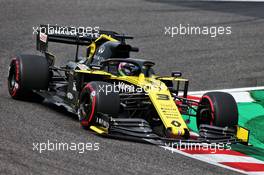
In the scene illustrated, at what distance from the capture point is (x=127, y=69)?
40.4 ft

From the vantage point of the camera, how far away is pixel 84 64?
13.1 meters

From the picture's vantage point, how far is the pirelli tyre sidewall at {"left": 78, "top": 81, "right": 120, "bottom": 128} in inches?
440

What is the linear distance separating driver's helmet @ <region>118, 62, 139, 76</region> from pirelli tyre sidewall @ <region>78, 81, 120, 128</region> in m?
0.81

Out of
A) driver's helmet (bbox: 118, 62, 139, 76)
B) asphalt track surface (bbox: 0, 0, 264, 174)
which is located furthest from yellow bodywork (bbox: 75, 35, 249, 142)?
asphalt track surface (bbox: 0, 0, 264, 174)

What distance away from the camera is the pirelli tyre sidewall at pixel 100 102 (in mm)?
11172

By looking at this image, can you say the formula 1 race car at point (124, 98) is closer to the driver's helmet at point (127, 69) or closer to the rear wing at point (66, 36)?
the driver's helmet at point (127, 69)

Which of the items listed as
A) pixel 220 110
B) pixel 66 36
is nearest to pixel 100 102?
pixel 220 110

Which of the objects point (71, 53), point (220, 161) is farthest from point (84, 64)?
point (71, 53)

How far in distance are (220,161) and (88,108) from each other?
2.15 metres

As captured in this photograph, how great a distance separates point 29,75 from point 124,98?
7.14ft

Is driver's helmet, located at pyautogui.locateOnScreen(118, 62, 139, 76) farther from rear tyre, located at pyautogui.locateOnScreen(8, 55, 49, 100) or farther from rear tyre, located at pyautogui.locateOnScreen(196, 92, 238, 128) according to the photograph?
rear tyre, located at pyautogui.locateOnScreen(8, 55, 49, 100)

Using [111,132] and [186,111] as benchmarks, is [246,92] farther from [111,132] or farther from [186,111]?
[111,132]

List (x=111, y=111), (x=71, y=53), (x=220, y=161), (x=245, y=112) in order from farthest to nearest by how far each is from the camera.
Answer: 1. (x=71, y=53)
2. (x=245, y=112)
3. (x=111, y=111)
4. (x=220, y=161)

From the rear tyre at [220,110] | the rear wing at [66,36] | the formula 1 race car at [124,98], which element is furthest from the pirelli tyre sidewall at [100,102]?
the rear wing at [66,36]
